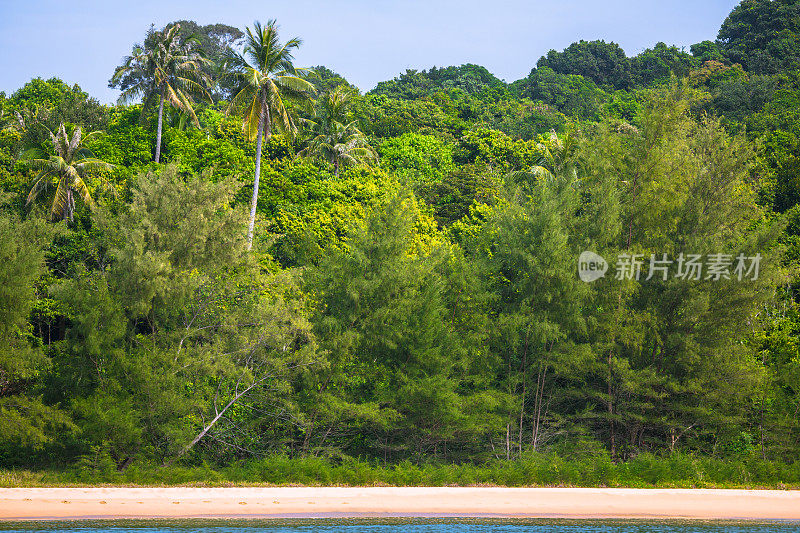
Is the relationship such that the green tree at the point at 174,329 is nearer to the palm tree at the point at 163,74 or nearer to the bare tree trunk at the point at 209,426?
the bare tree trunk at the point at 209,426

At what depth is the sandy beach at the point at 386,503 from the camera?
50.8ft

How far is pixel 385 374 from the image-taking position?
23422mm

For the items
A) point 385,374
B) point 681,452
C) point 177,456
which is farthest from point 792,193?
point 177,456

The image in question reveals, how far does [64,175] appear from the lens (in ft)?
94.2

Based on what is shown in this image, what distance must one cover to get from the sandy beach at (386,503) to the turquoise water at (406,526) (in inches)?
19.4

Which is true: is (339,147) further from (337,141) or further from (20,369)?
(20,369)

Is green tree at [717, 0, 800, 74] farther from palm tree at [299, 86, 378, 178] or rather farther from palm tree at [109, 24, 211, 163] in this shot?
palm tree at [109, 24, 211, 163]

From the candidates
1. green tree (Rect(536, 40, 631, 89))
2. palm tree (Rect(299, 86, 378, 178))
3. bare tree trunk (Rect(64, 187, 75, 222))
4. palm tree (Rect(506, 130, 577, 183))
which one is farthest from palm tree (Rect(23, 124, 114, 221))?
green tree (Rect(536, 40, 631, 89))

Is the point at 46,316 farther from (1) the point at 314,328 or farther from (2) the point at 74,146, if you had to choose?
(1) the point at 314,328

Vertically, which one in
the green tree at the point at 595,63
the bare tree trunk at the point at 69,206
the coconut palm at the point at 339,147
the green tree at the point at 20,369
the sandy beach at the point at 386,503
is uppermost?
the green tree at the point at 595,63

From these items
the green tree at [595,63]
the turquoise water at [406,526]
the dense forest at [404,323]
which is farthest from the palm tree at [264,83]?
the green tree at [595,63]

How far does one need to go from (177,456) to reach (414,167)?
28.2 metres

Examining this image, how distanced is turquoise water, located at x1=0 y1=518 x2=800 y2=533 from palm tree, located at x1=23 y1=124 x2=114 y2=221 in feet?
54.7

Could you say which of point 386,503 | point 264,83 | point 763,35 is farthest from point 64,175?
point 763,35
